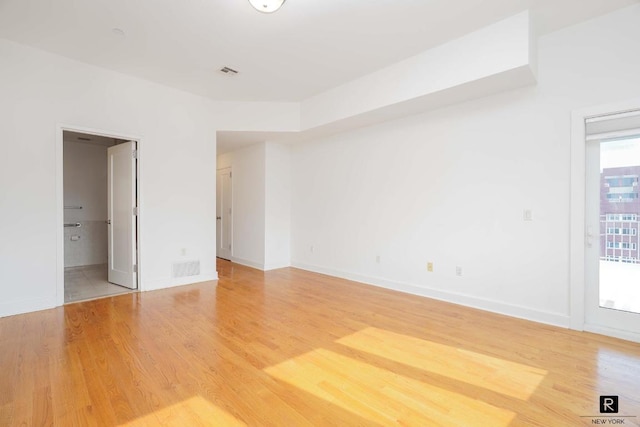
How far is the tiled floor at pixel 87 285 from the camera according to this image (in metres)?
4.16

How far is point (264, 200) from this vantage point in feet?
19.9

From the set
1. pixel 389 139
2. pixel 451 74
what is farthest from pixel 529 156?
pixel 389 139

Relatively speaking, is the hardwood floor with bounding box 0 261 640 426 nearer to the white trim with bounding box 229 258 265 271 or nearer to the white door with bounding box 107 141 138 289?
the white door with bounding box 107 141 138 289

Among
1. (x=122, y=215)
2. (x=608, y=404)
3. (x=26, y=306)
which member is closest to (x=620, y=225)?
(x=608, y=404)

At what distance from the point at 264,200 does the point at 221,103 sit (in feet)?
6.34

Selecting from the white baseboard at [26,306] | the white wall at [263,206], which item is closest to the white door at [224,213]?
the white wall at [263,206]

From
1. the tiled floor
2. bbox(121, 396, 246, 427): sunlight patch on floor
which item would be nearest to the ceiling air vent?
the tiled floor

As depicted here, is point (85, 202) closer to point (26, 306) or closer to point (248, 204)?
point (248, 204)

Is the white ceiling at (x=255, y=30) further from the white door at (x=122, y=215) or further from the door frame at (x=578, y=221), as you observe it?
the white door at (x=122, y=215)

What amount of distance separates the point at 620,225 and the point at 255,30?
4194 millimetres

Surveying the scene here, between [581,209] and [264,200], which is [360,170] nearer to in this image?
[264,200]

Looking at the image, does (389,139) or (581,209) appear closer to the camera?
(581,209)

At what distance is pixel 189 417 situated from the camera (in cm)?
178

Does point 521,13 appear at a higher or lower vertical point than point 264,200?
higher
